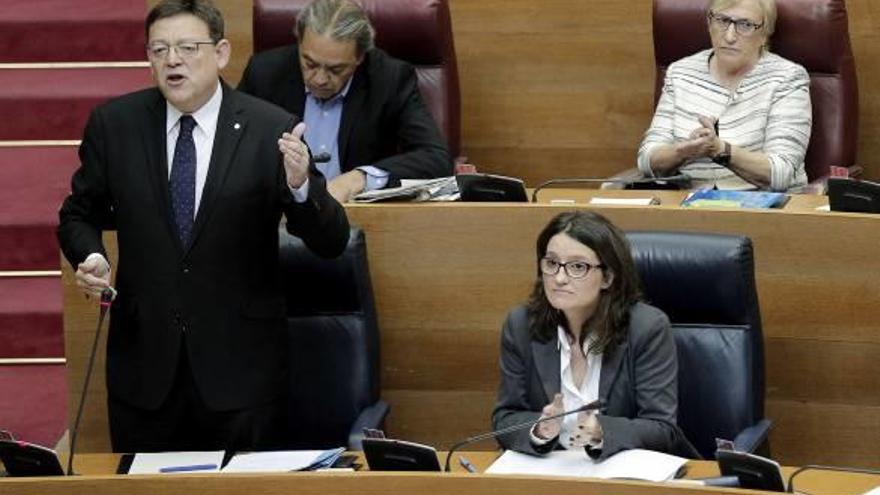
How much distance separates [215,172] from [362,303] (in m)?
0.31

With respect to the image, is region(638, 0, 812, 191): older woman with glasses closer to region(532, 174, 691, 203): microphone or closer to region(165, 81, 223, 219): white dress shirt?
region(532, 174, 691, 203): microphone

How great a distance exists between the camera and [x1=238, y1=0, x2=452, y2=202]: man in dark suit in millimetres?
2832

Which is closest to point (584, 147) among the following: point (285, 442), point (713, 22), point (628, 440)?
point (713, 22)

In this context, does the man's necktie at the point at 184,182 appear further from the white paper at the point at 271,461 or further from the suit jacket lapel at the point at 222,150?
the white paper at the point at 271,461

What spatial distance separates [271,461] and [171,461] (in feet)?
0.41

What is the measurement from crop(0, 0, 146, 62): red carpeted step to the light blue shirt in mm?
852

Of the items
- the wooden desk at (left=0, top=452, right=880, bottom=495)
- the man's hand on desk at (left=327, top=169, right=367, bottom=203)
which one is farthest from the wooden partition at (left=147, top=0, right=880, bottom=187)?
the wooden desk at (left=0, top=452, right=880, bottom=495)

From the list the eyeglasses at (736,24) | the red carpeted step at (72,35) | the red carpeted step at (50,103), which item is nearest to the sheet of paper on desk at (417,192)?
the eyeglasses at (736,24)

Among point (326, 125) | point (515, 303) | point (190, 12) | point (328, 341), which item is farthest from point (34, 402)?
point (190, 12)

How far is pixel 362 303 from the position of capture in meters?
2.46

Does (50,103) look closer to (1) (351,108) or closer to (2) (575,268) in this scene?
(1) (351,108)

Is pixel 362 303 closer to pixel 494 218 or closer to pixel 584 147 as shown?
pixel 494 218

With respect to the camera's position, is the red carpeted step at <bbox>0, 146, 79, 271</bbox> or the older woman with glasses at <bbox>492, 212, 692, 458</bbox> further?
the red carpeted step at <bbox>0, 146, 79, 271</bbox>

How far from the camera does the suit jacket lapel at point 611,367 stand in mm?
2223
